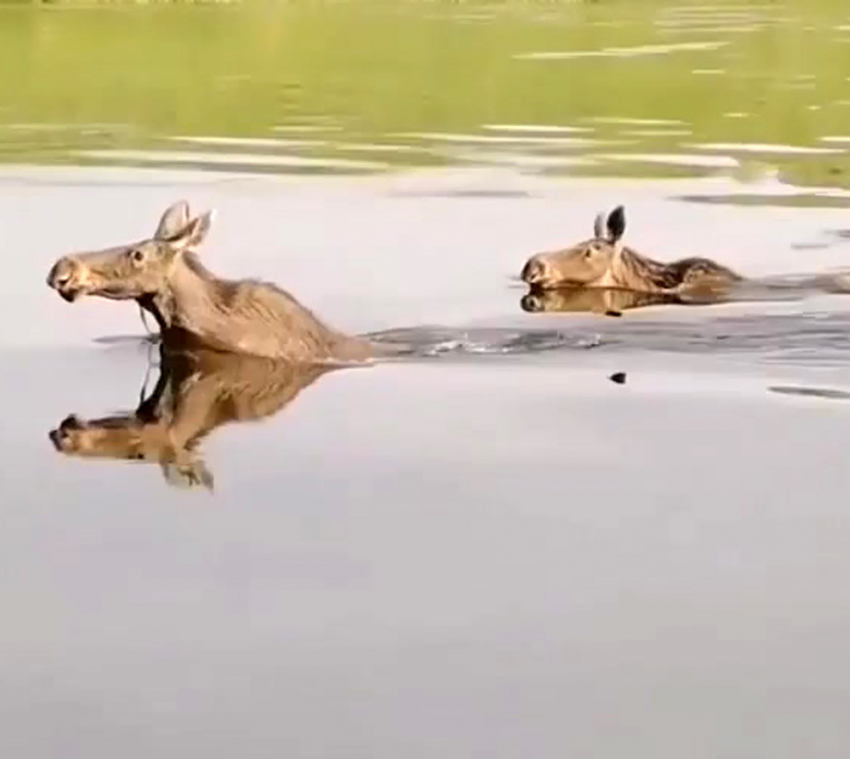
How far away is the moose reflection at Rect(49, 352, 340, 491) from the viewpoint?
1162cm

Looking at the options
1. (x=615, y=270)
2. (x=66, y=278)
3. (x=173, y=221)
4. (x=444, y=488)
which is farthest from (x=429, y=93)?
(x=444, y=488)

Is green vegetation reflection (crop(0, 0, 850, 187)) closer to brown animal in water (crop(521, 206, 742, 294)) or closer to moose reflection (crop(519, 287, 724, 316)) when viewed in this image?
brown animal in water (crop(521, 206, 742, 294))

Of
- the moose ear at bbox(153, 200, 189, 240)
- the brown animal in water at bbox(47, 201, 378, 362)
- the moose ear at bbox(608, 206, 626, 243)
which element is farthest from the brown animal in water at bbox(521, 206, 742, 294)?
the moose ear at bbox(153, 200, 189, 240)

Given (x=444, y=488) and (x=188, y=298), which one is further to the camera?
(x=188, y=298)

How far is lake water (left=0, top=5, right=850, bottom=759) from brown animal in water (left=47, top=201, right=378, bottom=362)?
34cm

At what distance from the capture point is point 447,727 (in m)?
7.58

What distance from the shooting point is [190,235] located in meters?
13.4

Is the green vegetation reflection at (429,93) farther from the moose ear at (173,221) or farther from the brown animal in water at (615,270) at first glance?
the moose ear at (173,221)

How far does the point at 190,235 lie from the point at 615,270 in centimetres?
502

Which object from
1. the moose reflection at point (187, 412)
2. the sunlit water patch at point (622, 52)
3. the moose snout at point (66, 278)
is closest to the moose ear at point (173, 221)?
the moose snout at point (66, 278)

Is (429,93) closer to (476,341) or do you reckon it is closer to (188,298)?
(476,341)

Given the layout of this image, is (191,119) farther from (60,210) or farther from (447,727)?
(447,727)

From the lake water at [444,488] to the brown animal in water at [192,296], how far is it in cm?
34

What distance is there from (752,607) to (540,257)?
8.68 m
